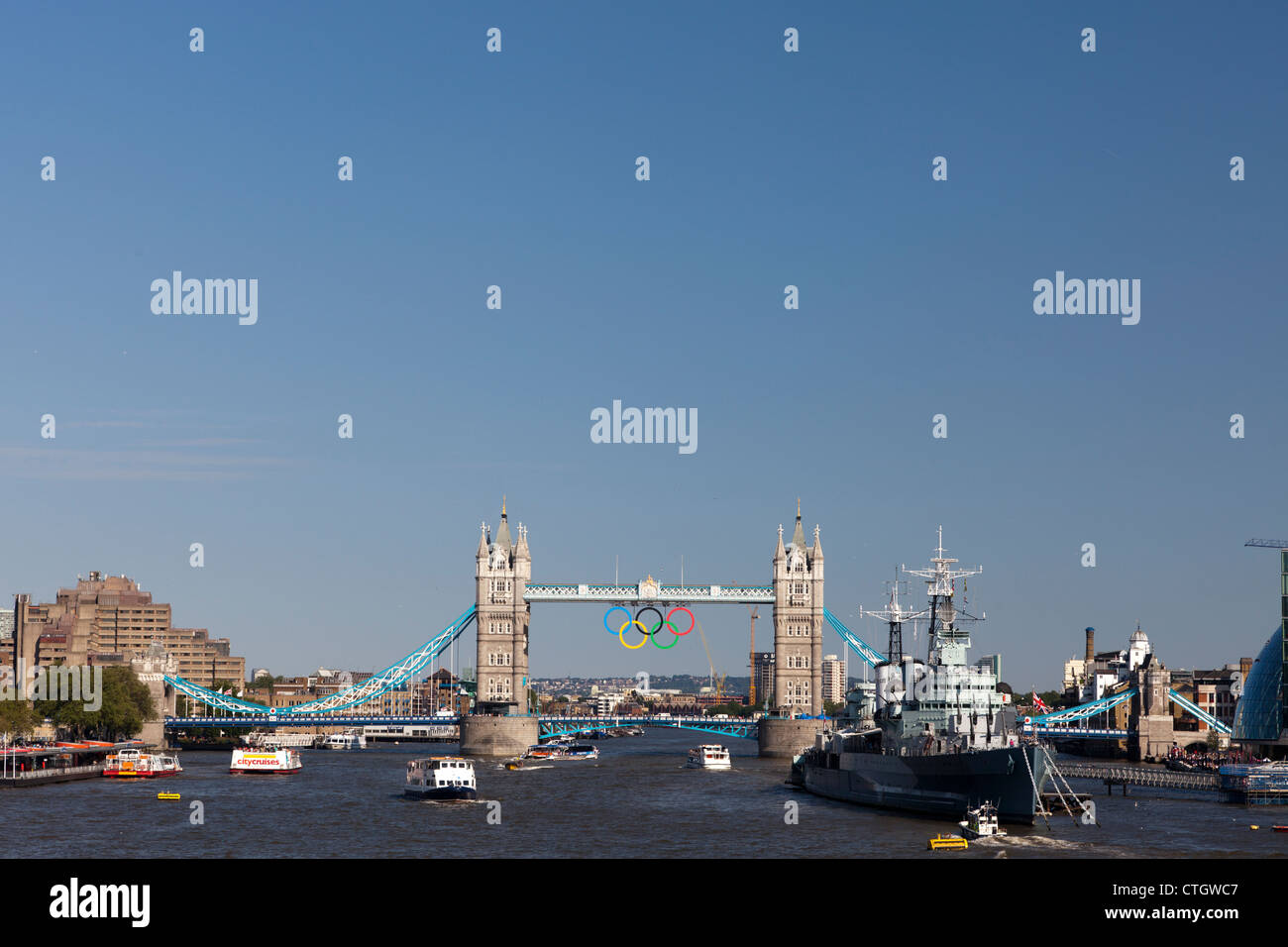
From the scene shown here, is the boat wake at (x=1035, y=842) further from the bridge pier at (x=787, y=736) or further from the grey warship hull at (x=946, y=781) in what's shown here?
the bridge pier at (x=787, y=736)

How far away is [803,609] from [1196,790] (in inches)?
3176

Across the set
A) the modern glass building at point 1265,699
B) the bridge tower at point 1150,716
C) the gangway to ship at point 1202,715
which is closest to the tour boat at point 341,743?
the bridge tower at point 1150,716

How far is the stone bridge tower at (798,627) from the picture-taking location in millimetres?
174625

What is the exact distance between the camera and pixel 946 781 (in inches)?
2800

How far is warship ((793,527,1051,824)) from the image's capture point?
66000mm

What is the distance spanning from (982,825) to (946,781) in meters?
10.6

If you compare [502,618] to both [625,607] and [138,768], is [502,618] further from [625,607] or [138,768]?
[138,768]

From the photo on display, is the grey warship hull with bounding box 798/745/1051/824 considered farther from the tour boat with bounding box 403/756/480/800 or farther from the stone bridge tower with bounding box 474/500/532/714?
the stone bridge tower with bounding box 474/500/532/714

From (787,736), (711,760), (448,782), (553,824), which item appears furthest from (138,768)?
(787,736)

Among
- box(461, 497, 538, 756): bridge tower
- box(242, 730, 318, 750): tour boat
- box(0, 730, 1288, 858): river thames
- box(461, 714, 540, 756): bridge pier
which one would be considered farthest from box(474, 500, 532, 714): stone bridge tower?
box(0, 730, 1288, 858): river thames

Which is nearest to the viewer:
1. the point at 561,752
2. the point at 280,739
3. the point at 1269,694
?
the point at 1269,694

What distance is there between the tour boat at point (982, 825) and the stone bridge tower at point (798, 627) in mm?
109719
